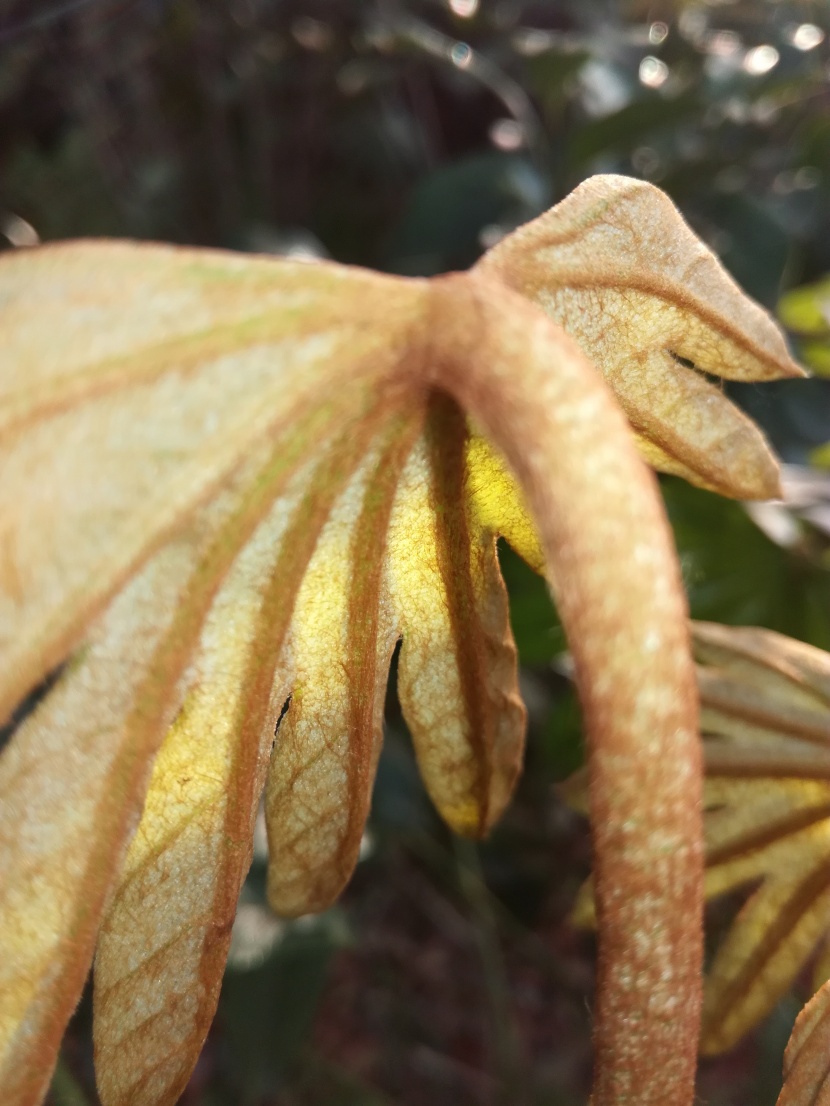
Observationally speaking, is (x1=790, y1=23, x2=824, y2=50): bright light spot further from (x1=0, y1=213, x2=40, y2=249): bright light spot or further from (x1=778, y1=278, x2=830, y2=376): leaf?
(x1=0, y1=213, x2=40, y2=249): bright light spot

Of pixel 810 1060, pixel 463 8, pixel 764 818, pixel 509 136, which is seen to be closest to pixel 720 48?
pixel 509 136

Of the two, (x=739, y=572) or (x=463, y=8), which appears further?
(x=463, y=8)

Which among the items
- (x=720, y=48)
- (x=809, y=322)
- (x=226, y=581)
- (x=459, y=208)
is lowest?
(x=226, y=581)

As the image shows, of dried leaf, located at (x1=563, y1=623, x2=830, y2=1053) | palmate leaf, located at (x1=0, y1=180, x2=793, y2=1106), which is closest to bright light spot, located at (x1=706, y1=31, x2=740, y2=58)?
dried leaf, located at (x1=563, y1=623, x2=830, y2=1053)

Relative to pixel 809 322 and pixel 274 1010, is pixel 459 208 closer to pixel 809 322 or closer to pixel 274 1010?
pixel 809 322

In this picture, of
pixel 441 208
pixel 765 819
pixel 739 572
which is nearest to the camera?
pixel 765 819

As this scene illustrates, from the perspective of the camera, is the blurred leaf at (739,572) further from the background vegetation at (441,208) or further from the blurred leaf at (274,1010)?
the blurred leaf at (274,1010)

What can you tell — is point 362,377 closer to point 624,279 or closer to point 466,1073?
point 624,279

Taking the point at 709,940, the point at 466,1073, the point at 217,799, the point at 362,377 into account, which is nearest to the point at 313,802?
the point at 217,799
